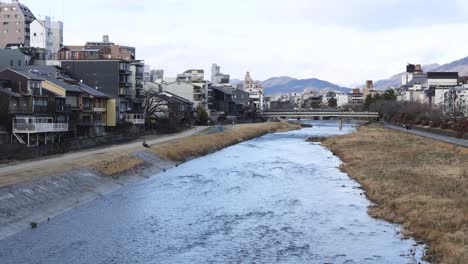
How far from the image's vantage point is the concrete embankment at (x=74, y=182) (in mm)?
18422

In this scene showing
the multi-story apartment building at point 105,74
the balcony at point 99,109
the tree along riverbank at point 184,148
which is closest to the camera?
the tree along riverbank at point 184,148

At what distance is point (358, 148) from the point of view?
45469 mm

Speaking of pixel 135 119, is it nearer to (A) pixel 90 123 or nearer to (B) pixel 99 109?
(B) pixel 99 109

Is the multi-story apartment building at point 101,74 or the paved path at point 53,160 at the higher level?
the multi-story apartment building at point 101,74

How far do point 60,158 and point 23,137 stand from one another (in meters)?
4.21

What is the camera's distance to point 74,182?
24453 mm

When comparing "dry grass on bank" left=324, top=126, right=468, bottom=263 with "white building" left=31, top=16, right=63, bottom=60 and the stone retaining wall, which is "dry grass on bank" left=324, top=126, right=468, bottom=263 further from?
"white building" left=31, top=16, right=63, bottom=60

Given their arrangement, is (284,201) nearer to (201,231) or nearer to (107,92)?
(201,231)

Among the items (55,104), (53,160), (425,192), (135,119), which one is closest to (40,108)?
(55,104)

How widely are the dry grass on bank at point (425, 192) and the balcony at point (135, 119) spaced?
24.4 metres

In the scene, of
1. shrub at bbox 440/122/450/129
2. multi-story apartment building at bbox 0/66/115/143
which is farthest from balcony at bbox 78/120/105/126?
shrub at bbox 440/122/450/129

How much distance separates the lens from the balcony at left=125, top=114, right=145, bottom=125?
5397cm

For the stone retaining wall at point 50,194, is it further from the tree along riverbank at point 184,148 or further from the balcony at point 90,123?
the balcony at point 90,123

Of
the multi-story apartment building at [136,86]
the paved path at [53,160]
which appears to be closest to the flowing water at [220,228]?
the paved path at [53,160]
